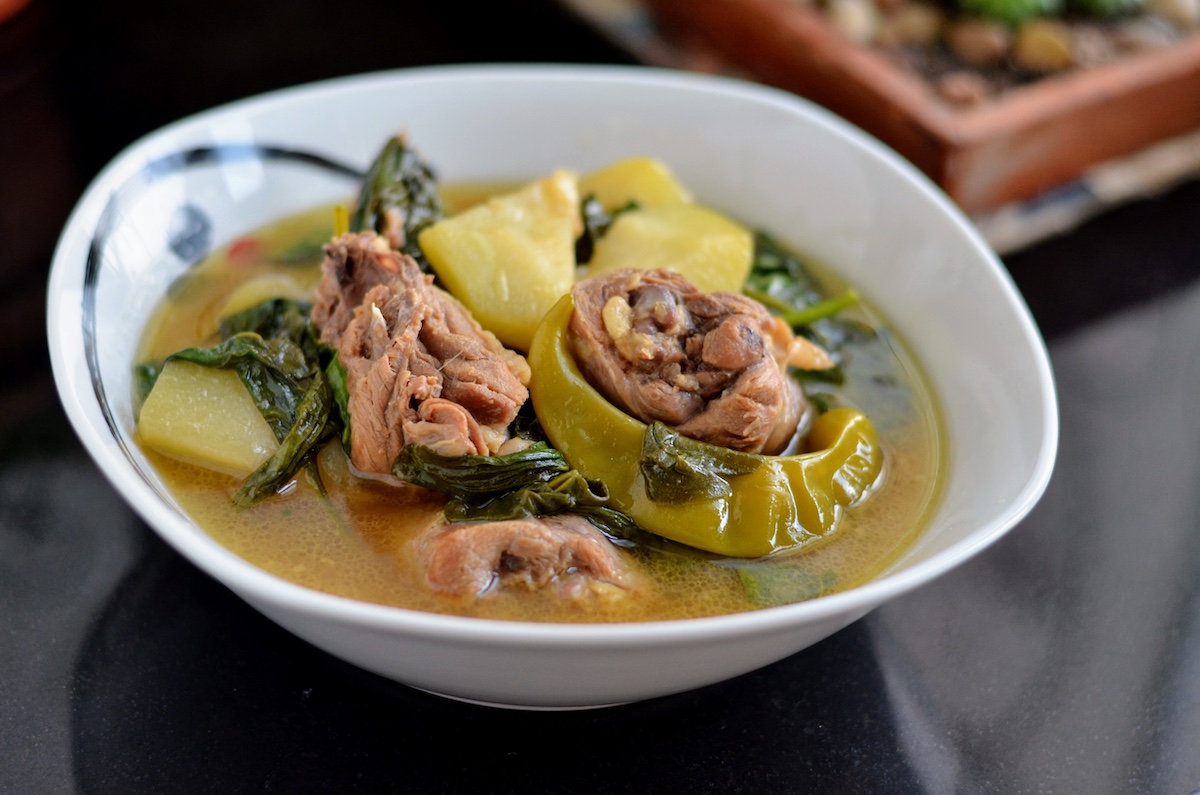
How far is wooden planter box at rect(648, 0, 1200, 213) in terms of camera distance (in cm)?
321

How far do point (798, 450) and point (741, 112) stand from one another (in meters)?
1.21

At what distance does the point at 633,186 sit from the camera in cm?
288

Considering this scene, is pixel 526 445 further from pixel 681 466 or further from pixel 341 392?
pixel 341 392

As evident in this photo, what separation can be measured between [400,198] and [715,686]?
4.72ft

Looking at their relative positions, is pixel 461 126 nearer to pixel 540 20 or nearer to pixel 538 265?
pixel 538 265

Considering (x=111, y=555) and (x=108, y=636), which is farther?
(x=111, y=555)

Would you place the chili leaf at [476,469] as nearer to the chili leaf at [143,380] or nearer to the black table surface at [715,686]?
the black table surface at [715,686]

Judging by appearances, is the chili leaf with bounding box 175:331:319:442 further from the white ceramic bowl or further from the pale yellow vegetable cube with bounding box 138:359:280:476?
the white ceramic bowl

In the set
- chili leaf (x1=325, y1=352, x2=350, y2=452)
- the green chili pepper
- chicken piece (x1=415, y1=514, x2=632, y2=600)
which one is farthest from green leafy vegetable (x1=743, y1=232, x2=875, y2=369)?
chili leaf (x1=325, y1=352, x2=350, y2=452)

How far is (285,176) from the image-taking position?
298 cm

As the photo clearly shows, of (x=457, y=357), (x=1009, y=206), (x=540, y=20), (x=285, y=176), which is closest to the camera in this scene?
(x=457, y=357)

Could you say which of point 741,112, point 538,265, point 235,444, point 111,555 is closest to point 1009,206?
point 741,112

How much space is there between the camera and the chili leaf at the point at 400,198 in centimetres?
260

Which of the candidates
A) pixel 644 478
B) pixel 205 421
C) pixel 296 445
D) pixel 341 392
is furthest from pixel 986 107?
pixel 205 421
